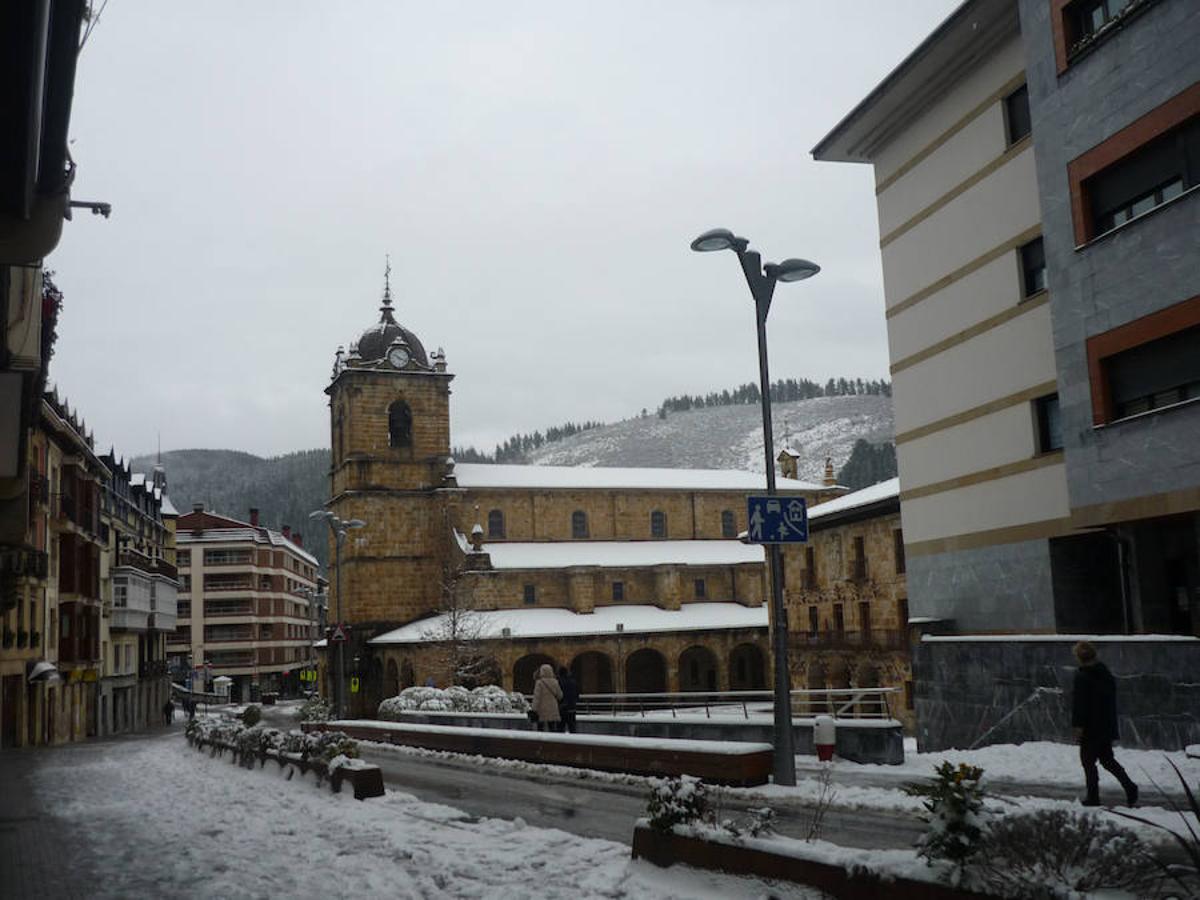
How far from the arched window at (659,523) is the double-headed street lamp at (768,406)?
2172 inches

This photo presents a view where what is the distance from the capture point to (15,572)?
30.2m

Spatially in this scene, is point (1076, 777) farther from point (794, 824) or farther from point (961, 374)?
point (961, 374)

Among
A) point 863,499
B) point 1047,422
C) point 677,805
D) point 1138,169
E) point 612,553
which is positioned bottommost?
point 677,805

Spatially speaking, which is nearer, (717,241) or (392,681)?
(717,241)

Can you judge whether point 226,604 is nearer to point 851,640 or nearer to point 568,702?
point 851,640

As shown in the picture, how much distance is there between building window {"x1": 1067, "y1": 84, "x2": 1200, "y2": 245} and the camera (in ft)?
53.1

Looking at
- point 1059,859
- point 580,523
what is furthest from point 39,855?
point 580,523

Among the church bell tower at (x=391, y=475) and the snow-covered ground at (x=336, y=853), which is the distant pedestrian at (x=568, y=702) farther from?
the church bell tower at (x=391, y=475)

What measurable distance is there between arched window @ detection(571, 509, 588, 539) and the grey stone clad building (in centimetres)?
4445

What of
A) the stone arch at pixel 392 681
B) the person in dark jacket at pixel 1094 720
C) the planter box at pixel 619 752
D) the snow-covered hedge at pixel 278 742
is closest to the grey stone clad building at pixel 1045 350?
the person in dark jacket at pixel 1094 720

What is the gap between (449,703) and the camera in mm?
32250

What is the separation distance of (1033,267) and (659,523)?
5032cm

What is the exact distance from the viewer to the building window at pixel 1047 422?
20672mm

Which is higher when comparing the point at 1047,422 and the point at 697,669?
the point at 1047,422
